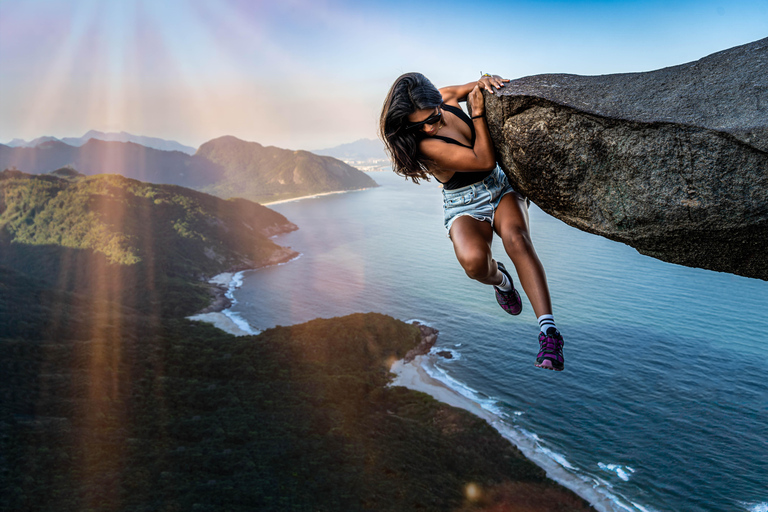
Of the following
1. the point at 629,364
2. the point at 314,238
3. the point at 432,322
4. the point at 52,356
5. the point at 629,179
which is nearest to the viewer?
the point at 629,179

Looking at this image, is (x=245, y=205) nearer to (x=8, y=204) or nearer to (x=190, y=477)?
(x=8, y=204)

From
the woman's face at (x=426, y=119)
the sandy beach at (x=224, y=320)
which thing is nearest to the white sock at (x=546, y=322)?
the woman's face at (x=426, y=119)

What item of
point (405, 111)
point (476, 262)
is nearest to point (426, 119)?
point (405, 111)

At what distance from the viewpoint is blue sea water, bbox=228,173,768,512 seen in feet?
87.3

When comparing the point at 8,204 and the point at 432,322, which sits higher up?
the point at 8,204

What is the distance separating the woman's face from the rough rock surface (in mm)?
665

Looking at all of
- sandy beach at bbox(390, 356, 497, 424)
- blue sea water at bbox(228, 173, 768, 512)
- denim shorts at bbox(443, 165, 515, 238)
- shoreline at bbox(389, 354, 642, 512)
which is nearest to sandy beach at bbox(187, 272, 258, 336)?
blue sea water at bbox(228, 173, 768, 512)

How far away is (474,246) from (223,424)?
90.7ft

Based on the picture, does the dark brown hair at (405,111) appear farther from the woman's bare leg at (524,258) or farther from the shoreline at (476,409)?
the shoreline at (476,409)

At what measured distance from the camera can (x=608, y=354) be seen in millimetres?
39406

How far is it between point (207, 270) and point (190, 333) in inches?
1222

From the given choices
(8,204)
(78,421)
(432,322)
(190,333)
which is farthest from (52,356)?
(8,204)

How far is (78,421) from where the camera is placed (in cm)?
2545

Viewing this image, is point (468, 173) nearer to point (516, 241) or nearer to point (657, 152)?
point (516, 241)
